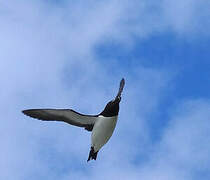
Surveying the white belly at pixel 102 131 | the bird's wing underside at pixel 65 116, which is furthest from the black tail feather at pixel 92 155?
the bird's wing underside at pixel 65 116

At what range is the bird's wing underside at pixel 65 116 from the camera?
1273 inches

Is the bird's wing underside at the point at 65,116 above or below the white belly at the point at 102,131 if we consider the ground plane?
above

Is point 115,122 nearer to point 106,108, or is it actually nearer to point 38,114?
point 106,108

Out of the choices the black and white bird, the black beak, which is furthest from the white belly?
the black beak

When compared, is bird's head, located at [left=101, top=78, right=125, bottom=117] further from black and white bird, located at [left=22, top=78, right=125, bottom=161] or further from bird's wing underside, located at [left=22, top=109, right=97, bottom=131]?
bird's wing underside, located at [left=22, top=109, right=97, bottom=131]

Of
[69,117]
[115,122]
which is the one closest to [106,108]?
[115,122]

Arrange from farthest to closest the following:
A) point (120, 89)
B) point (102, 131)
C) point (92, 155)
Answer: point (120, 89) < point (92, 155) < point (102, 131)

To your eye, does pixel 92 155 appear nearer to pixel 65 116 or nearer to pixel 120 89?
pixel 65 116

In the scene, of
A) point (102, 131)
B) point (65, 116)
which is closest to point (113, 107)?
point (102, 131)

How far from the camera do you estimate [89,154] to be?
103ft

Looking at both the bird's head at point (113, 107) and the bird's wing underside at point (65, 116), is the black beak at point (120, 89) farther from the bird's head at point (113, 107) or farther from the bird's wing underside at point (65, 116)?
the bird's wing underside at point (65, 116)

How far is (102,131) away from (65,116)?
138 inches

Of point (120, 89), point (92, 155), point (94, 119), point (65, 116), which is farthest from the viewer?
point (65, 116)

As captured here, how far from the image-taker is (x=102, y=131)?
30.6 m
